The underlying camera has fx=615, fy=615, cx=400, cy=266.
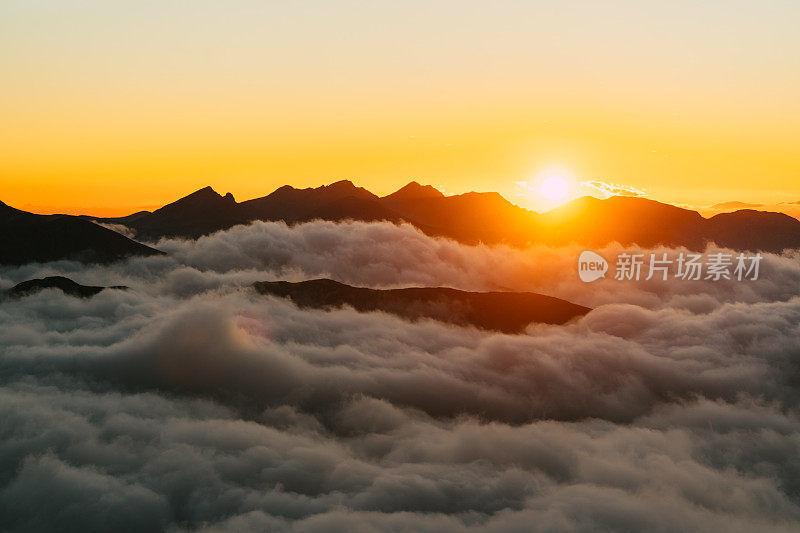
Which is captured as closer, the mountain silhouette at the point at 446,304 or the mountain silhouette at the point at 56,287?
the mountain silhouette at the point at 446,304

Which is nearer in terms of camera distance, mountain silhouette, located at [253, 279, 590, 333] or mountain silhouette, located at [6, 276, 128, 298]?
mountain silhouette, located at [253, 279, 590, 333]

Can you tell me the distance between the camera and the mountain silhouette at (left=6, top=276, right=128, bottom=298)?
149 meters

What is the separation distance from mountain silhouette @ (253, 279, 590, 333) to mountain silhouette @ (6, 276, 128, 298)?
1930 inches

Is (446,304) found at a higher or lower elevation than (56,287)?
higher

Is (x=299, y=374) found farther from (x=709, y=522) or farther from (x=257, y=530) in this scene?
(x=709, y=522)

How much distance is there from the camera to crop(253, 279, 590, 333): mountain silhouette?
149250 millimetres

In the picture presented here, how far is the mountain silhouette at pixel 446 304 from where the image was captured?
149250 millimetres

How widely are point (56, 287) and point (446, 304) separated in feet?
312

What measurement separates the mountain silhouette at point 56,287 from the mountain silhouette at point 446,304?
4903cm

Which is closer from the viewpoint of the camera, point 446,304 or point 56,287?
point 56,287

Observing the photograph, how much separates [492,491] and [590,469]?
17551mm

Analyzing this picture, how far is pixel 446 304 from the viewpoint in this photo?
15288cm

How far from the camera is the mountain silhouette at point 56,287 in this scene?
149m

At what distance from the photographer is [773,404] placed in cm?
12988
